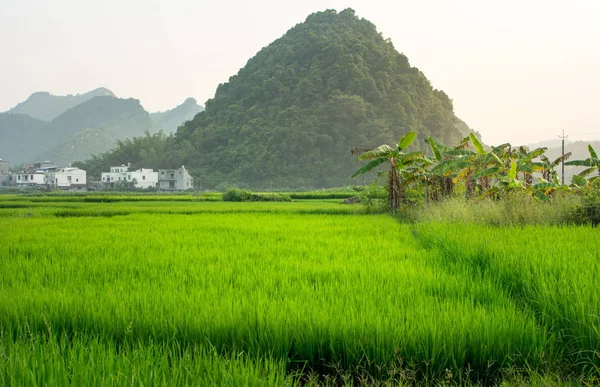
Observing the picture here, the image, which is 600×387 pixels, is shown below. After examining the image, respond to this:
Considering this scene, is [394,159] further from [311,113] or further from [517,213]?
[311,113]

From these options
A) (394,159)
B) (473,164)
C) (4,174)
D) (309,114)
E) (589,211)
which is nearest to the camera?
(589,211)

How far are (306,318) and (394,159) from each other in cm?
1163

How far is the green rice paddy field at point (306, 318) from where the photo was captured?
6.82 feet

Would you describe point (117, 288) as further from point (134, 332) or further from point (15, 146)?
point (15, 146)

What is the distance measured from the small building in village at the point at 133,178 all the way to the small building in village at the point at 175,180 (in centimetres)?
136

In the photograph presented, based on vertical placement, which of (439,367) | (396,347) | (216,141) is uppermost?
(216,141)

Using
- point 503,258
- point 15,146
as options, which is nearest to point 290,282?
point 503,258

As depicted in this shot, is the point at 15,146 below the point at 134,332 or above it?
above

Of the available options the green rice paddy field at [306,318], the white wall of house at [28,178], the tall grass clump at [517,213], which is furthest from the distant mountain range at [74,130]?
the green rice paddy field at [306,318]

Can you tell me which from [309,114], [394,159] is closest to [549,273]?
[394,159]

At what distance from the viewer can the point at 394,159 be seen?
44.9 feet

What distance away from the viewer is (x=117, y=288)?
3551mm

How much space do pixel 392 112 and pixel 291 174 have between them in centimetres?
2077

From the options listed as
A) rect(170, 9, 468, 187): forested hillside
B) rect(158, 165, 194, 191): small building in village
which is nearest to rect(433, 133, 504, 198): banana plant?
rect(170, 9, 468, 187): forested hillside
